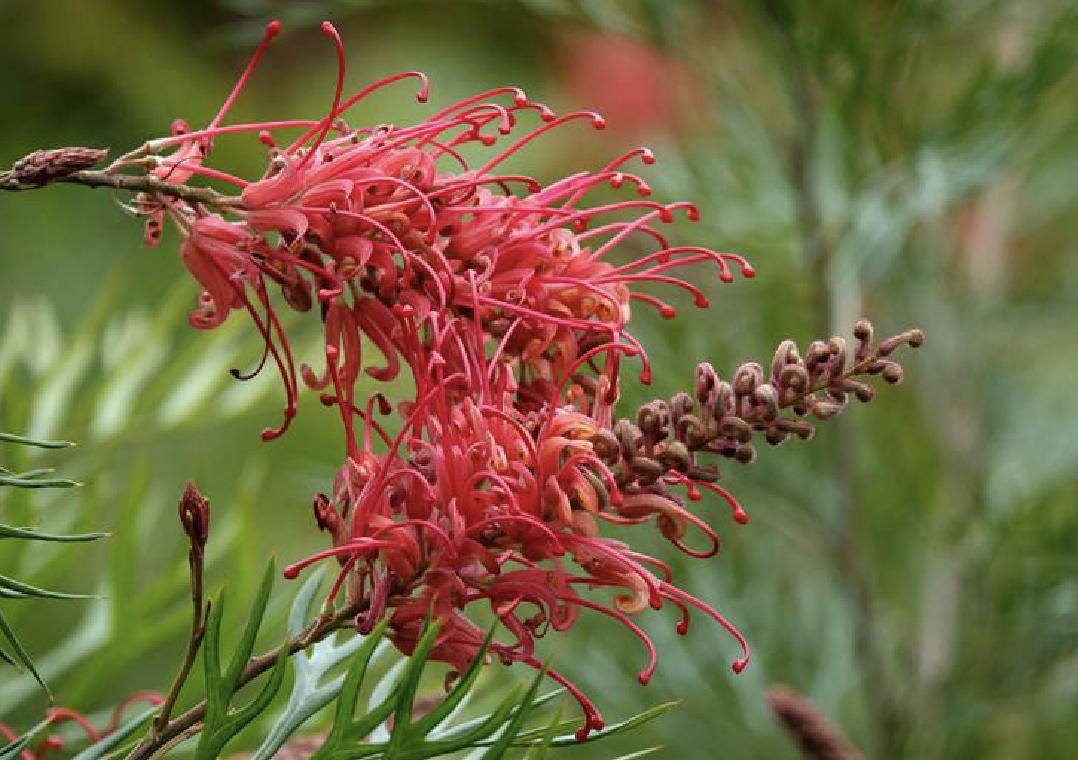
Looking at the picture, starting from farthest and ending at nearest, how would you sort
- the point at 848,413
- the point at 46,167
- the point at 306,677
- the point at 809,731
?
the point at 848,413, the point at 809,731, the point at 306,677, the point at 46,167

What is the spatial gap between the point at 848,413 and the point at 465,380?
0.90 m

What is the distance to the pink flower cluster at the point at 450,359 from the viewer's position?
0.62 m

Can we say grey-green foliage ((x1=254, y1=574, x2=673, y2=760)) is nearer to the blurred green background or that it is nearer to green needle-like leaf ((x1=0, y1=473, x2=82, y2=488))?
green needle-like leaf ((x1=0, y1=473, x2=82, y2=488))

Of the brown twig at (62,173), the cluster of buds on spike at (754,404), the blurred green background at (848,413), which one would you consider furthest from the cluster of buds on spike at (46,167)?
the blurred green background at (848,413)

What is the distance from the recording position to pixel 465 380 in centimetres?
65

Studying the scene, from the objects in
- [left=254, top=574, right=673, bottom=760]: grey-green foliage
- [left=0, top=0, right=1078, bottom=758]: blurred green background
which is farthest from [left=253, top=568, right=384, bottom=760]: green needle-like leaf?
[left=0, top=0, right=1078, bottom=758]: blurred green background

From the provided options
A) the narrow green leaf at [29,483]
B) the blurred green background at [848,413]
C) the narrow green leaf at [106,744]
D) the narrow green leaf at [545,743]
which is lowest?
the narrow green leaf at [106,744]

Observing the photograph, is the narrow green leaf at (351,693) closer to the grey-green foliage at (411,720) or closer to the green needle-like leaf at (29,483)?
the grey-green foliage at (411,720)

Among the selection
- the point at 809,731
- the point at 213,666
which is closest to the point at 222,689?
the point at 213,666

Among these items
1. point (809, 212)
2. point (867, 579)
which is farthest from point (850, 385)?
point (867, 579)

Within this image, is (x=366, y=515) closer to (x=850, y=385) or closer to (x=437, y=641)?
(x=437, y=641)

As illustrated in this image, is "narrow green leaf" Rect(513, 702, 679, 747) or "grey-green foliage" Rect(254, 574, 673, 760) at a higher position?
"narrow green leaf" Rect(513, 702, 679, 747)

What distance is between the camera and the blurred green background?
1.18 m

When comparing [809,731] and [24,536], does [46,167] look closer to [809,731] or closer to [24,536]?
[24,536]
